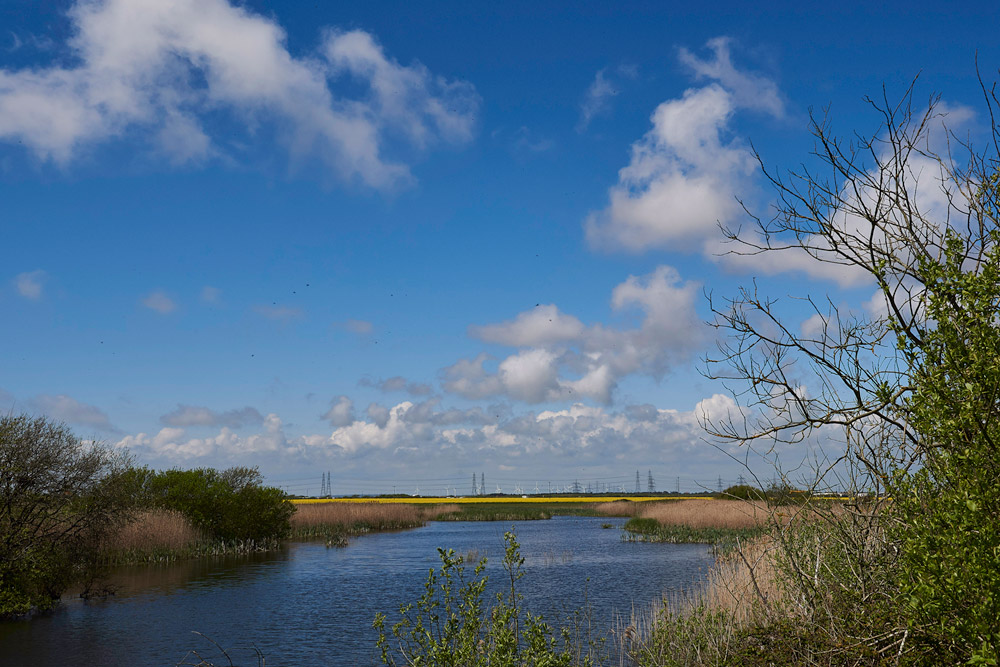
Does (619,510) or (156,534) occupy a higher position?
(156,534)

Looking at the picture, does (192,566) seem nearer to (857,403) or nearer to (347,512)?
(347,512)

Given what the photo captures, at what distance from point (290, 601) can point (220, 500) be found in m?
18.3

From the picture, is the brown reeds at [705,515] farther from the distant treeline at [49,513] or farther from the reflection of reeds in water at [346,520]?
the distant treeline at [49,513]

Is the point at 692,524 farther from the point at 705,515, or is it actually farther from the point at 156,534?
the point at 156,534

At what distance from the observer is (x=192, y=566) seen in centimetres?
3034

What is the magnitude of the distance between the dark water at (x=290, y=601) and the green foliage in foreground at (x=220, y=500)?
11.3 feet

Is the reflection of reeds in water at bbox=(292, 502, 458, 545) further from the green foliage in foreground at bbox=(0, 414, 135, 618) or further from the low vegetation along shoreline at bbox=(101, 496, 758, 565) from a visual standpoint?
the green foliage in foreground at bbox=(0, 414, 135, 618)

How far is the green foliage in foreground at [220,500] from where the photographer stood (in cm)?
3669

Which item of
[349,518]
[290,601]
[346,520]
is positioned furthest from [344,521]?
[290,601]

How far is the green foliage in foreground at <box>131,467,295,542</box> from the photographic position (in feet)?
120

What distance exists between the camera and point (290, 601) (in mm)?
21766

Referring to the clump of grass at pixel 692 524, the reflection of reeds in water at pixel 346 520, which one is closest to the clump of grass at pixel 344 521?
the reflection of reeds in water at pixel 346 520

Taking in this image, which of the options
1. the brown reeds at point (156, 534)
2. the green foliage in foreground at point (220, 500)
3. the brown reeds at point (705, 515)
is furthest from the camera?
the brown reeds at point (705, 515)

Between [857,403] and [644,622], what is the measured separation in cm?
987
